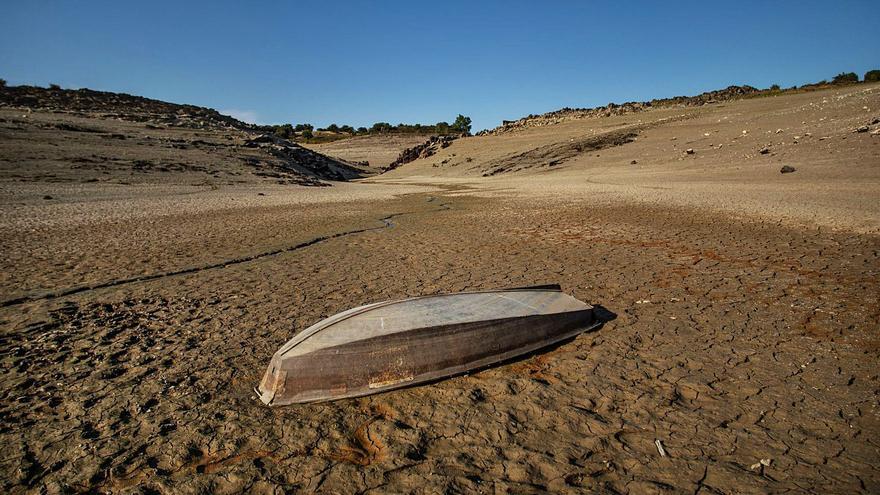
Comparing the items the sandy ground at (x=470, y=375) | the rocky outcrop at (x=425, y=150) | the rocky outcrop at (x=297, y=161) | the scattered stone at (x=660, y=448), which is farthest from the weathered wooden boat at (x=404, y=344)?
the rocky outcrop at (x=425, y=150)

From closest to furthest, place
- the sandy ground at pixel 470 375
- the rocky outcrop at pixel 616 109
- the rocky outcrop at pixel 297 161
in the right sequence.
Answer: the sandy ground at pixel 470 375, the rocky outcrop at pixel 297 161, the rocky outcrop at pixel 616 109

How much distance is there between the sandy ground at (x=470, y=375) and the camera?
6.26 ft

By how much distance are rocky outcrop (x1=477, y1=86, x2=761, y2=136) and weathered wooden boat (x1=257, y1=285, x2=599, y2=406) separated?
106 feet

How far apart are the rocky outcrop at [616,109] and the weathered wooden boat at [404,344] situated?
32.2 m

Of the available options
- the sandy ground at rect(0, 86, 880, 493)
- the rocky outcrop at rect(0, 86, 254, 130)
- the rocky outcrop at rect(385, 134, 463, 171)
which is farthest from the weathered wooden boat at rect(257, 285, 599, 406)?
the rocky outcrop at rect(385, 134, 463, 171)

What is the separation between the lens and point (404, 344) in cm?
255

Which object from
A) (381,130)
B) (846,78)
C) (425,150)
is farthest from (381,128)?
(846,78)

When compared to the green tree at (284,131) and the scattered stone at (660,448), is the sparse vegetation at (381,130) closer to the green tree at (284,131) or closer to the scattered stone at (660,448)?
the green tree at (284,131)

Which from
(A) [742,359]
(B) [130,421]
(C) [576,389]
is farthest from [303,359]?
(A) [742,359]

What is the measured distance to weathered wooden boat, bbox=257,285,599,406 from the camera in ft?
7.92

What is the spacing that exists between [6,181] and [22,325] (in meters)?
11.7

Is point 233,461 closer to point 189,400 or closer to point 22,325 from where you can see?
point 189,400

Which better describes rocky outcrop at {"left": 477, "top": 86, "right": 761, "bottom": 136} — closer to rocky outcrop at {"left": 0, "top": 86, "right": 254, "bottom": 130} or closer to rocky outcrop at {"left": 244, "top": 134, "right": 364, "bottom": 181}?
rocky outcrop at {"left": 244, "top": 134, "right": 364, "bottom": 181}

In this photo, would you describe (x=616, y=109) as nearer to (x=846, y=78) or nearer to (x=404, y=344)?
(x=846, y=78)
